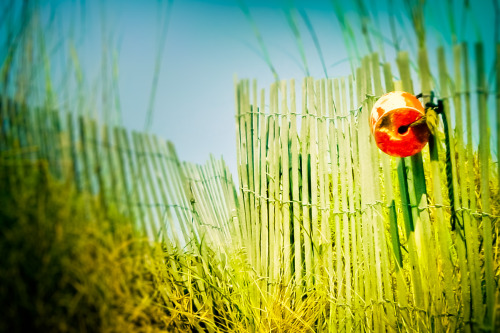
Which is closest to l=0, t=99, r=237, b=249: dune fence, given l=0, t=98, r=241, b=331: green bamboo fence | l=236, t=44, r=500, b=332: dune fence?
l=0, t=98, r=241, b=331: green bamboo fence

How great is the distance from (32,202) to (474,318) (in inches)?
82.0

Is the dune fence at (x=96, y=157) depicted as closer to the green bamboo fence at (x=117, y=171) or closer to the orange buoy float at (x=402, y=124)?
the green bamboo fence at (x=117, y=171)

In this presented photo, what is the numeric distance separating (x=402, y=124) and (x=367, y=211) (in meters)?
0.62

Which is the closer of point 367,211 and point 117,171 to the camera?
point 117,171

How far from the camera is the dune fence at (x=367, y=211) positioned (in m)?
1.76

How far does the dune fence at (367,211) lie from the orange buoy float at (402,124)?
0.08m

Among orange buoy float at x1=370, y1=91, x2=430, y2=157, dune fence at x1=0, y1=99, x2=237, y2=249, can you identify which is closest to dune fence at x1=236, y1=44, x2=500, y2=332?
orange buoy float at x1=370, y1=91, x2=430, y2=157

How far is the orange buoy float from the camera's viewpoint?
1.89 metres

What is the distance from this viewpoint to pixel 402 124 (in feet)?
6.28

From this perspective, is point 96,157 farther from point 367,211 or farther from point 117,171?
point 367,211

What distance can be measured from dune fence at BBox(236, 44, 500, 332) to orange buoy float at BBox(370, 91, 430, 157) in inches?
3.3

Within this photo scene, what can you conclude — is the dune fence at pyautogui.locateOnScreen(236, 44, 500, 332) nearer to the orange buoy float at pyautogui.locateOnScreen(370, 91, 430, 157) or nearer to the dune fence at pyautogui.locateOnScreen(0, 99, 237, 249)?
the orange buoy float at pyautogui.locateOnScreen(370, 91, 430, 157)

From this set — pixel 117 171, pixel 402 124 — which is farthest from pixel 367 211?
pixel 117 171

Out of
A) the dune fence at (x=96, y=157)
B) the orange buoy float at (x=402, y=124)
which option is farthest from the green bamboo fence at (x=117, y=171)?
the orange buoy float at (x=402, y=124)
